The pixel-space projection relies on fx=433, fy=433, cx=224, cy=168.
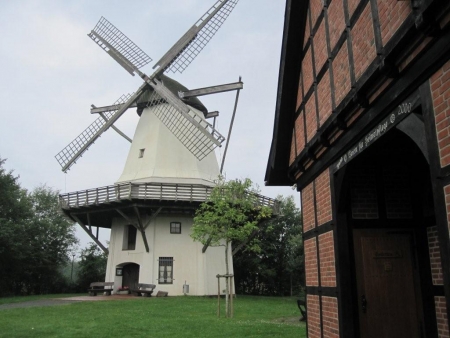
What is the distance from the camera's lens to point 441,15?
298 centimetres

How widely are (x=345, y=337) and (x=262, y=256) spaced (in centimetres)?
2907

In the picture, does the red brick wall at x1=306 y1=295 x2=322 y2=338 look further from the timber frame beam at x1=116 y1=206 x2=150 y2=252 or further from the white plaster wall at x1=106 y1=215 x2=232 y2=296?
the white plaster wall at x1=106 y1=215 x2=232 y2=296

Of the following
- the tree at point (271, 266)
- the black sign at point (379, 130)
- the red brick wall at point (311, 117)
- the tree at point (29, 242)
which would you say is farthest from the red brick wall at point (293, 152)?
the tree at point (271, 266)

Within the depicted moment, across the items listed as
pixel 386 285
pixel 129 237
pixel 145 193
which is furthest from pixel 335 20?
pixel 129 237

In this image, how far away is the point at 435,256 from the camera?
18.2ft

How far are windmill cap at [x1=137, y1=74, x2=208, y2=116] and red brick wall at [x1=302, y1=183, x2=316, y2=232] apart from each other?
1817 centimetres

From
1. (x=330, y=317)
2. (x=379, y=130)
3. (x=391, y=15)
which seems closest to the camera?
(x=391, y=15)

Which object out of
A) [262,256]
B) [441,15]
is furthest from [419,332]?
[262,256]

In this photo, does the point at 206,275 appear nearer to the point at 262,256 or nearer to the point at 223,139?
the point at 223,139

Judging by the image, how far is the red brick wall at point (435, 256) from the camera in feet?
17.8

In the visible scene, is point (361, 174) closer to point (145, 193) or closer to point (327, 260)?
point (327, 260)

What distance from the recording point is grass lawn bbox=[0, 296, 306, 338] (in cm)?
953

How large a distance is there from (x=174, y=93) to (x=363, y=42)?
804 inches

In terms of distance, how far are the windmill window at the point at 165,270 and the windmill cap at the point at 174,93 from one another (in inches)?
346
